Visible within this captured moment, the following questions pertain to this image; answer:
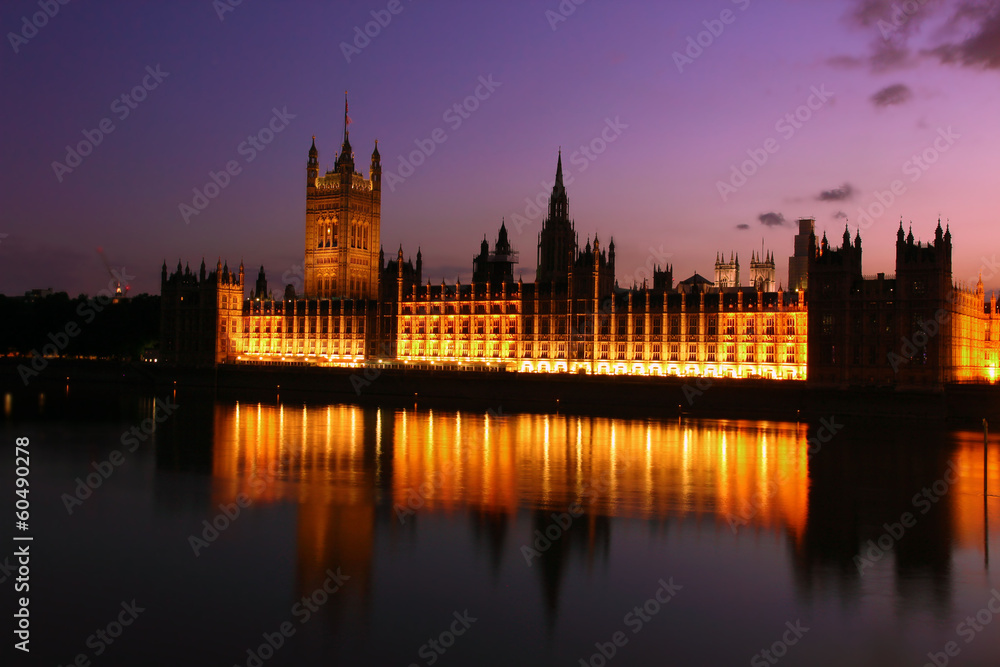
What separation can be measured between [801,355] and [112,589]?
7713 cm

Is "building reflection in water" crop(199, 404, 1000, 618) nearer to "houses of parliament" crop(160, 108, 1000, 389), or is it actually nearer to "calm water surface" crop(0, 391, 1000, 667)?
"calm water surface" crop(0, 391, 1000, 667)

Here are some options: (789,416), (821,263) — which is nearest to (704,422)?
(789,416)

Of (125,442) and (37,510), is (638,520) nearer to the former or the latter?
(37,510)

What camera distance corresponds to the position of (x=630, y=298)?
103375mm
